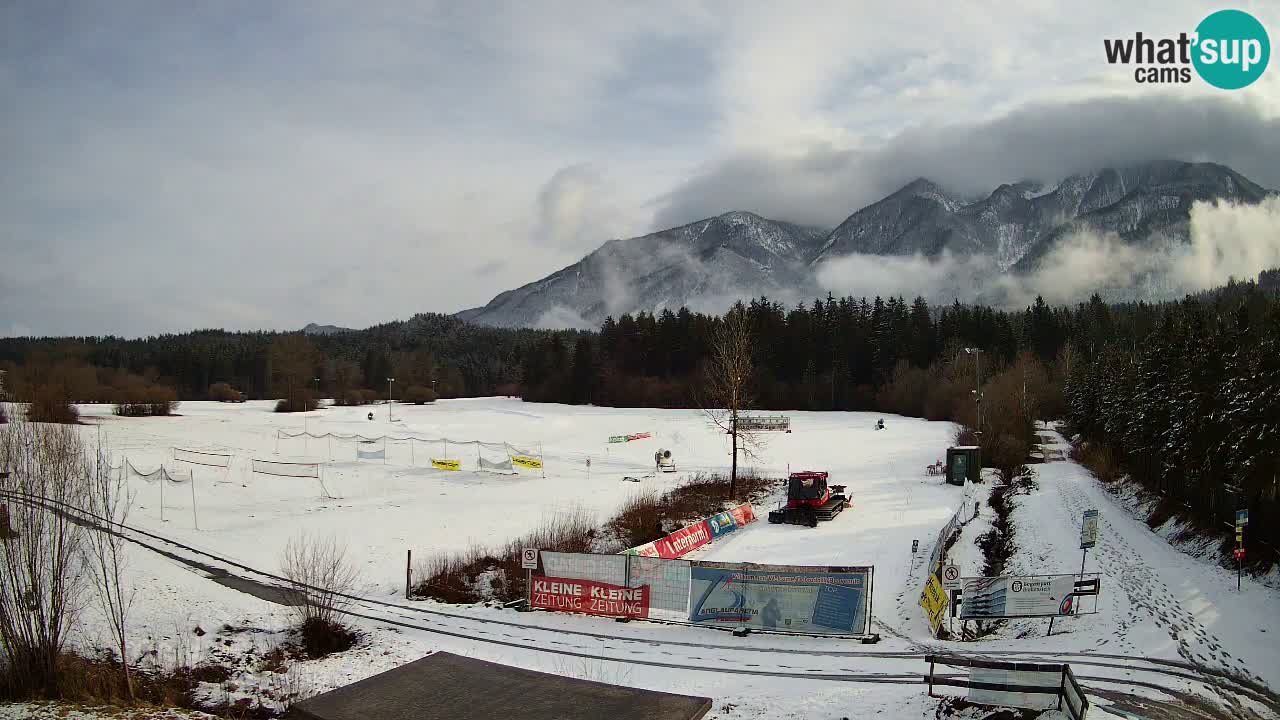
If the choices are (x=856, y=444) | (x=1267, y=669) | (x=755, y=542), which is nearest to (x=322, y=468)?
(x=755, y=542)

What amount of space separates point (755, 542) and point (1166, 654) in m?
17.4

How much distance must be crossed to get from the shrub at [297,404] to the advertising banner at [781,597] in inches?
4218

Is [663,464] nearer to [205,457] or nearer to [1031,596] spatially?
[205,457]

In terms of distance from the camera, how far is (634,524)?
111 ft

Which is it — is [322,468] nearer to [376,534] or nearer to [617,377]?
[376,534]

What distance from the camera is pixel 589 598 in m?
21.2

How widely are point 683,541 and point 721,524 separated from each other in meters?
4.80

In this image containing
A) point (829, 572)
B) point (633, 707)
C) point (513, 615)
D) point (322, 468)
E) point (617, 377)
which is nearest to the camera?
point (633, 707)

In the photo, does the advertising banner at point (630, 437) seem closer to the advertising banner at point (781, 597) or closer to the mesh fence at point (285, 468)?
the mesh fence at point (285, 468)

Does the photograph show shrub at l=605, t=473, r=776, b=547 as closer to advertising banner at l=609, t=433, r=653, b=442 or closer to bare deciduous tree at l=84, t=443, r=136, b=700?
bare deciduous tree at l=84, t=443, r=136, b=700

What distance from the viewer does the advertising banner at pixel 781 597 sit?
60.8ft

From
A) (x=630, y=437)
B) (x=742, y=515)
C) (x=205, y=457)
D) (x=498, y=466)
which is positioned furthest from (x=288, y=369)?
(x=742, y=515)

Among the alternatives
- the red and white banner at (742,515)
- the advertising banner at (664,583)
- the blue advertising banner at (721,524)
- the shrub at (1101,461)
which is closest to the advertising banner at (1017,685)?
the advertising banner at (664,583)

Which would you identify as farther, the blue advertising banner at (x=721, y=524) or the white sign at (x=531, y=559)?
the blue advertising banner at (x=721, y=524)
